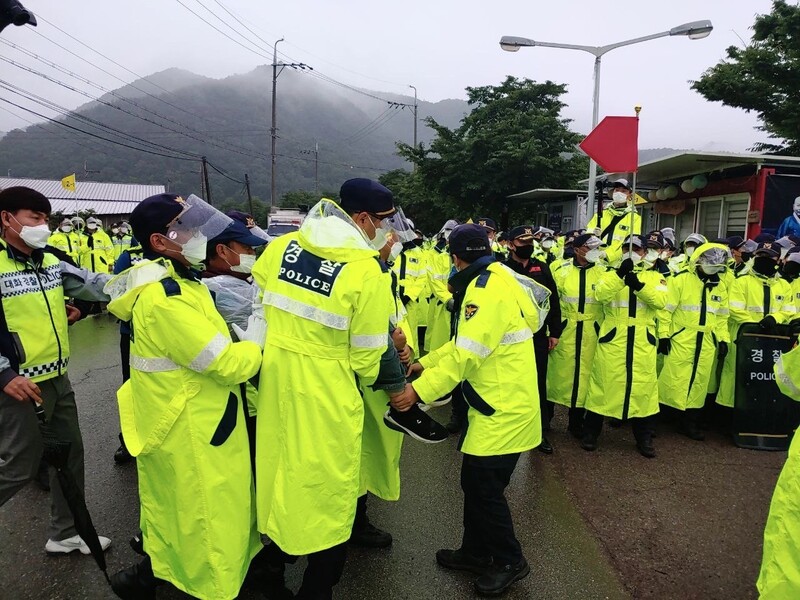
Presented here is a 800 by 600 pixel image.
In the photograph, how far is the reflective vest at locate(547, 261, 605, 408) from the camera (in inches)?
207

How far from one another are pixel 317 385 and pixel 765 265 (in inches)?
198

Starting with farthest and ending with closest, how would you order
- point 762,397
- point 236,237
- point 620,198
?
1. point 620,198
2. point 762,397
3. point 236,237

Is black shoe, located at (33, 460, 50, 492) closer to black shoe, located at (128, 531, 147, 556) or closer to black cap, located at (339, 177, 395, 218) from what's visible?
black shoe, located at (128, 531, 147, 556)

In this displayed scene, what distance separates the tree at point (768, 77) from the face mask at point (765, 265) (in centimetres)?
1186

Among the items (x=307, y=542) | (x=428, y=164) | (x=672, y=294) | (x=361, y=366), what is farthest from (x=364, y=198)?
(x=428, y=164)

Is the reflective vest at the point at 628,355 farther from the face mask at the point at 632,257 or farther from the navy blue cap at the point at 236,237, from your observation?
the navy blue cap at the point at 236,237

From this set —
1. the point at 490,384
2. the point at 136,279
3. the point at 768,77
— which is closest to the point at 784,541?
the point at 490,384

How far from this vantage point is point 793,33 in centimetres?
1348

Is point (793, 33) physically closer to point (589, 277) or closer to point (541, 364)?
point (589, 277)

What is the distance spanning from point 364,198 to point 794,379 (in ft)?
7.35

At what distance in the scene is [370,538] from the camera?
3.34 m

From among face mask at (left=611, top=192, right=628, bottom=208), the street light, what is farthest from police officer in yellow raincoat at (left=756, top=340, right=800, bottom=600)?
the street light

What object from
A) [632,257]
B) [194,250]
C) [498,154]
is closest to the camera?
[194,250]

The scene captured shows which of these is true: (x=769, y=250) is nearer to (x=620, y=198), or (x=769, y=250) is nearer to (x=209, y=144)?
(x=620, y=198)
